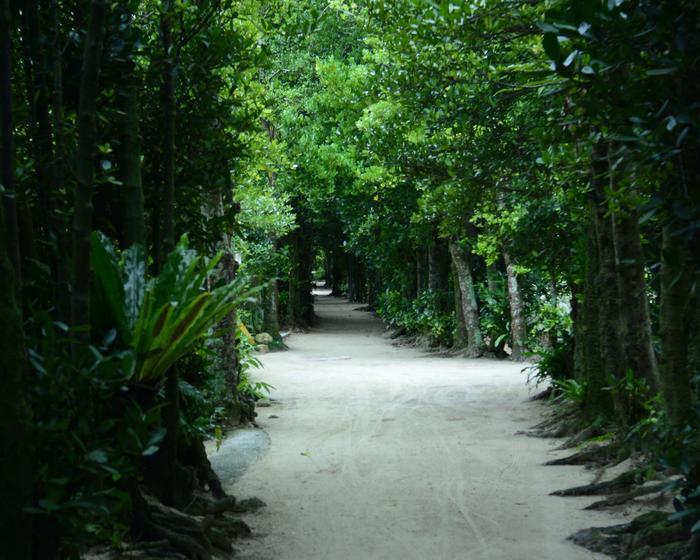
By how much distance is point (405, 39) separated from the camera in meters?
10.0

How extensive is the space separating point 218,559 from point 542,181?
8.75 metres

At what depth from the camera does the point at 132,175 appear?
5473mm

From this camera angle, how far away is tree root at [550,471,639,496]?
7426 mm

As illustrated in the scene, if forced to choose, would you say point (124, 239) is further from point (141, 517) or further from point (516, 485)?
point (516, 485)

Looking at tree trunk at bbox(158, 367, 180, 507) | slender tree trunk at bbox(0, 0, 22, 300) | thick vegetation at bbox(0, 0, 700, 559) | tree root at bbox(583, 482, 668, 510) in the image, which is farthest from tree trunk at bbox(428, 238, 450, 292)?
slender tree trunk at bbox(0, 0, 22, 300)

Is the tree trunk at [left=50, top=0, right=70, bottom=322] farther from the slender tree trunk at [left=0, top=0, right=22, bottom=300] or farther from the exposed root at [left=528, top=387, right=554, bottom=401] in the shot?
the exposed root at [left=528, top=387, right=554, bottom=401]

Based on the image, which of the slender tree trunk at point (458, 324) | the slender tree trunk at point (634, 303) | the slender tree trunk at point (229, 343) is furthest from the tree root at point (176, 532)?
the slender tree trunk at point (458, 324)

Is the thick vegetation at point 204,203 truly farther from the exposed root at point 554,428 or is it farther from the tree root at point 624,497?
the tree root at point 624,497

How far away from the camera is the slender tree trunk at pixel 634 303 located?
8.57 meters

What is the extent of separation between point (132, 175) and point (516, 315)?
17433mm

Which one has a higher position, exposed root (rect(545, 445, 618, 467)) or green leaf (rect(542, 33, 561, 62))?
green leaf (rect(542, 33, 561, 62))

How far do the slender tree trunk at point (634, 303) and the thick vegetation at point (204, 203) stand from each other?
25 mm

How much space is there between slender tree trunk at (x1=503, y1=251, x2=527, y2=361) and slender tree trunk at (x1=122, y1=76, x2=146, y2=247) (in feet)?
53.2

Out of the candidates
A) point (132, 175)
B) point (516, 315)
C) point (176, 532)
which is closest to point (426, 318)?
point (516, 315)
